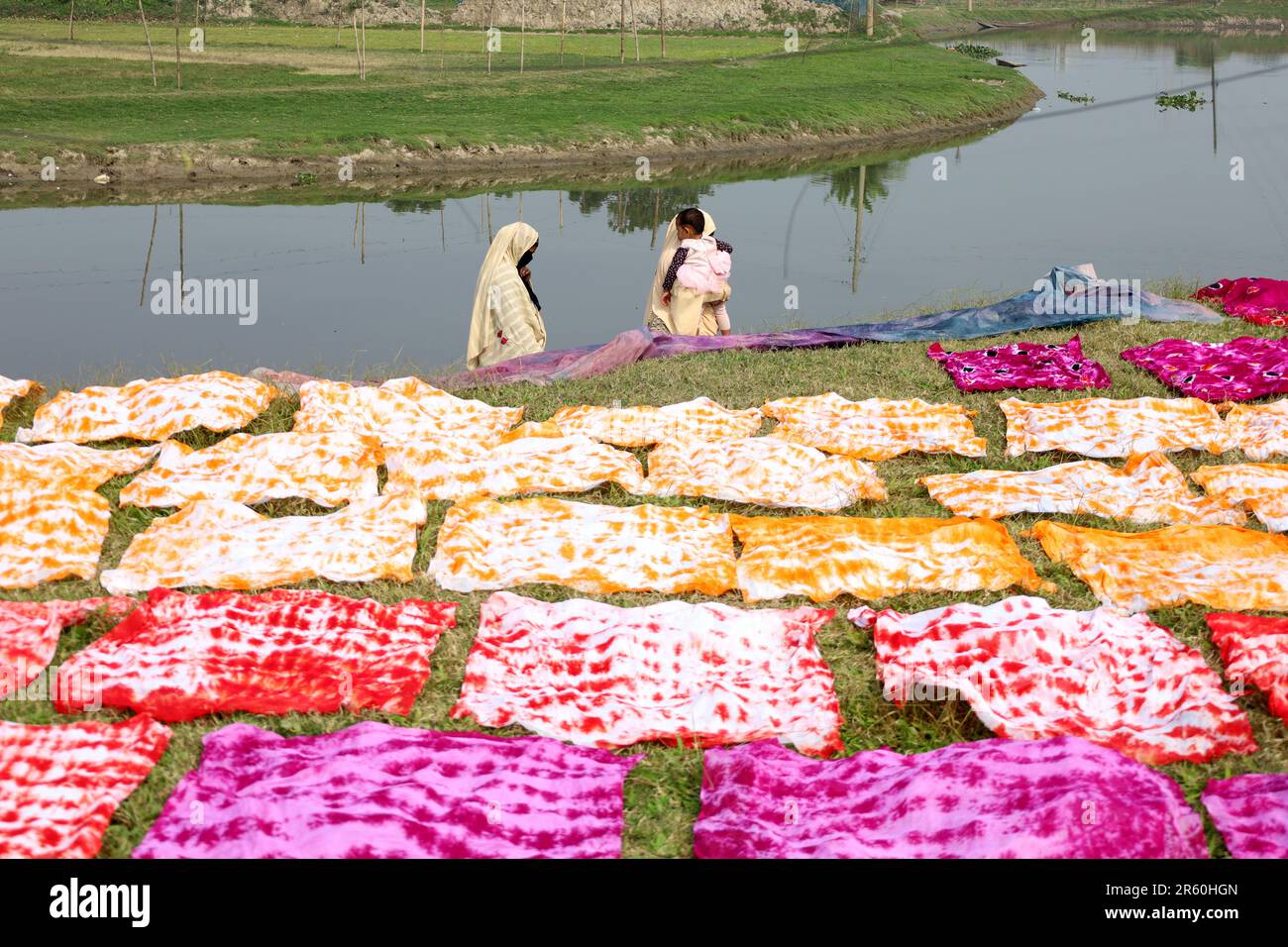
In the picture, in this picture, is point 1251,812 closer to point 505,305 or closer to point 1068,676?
point 1068,676

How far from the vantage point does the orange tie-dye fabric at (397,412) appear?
→ 672 centimetres

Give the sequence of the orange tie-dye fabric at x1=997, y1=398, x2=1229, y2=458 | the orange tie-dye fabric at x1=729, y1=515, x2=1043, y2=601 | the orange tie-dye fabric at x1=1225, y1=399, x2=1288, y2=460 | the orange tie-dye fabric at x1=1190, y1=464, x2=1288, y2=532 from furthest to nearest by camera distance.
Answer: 1. the orange tie-dye fabric at x1=997, y1=398, x2=1229, y2=458
2. the orange tie-dye fabric at x1=1225, y1=399, x2=1288, y2=460
3. the orange tie-dye fabric at x1=1190, y1=464, x2=1288, y2=532
4. the orange tie-dye fabric at x1=729, y1=515, x2=1043, y2=601

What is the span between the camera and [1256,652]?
409 centimetres

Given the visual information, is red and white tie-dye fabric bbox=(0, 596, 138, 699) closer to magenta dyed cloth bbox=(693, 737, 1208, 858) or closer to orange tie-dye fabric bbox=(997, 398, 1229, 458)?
magenta dyed cloth bbox=(693, 737, 1208, 858)

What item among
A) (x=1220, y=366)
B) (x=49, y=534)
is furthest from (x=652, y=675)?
(x=1220, y=366)

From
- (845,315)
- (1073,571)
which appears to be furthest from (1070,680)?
(845,315)

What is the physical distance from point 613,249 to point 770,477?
9.79m

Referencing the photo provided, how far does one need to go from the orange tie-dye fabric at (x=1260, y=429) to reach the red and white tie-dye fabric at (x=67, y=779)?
5.26 m

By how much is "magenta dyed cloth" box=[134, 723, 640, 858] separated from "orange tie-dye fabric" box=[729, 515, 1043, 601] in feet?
4.67

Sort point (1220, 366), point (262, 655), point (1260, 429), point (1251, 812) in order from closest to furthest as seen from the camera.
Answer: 1. point (1251, 812)
2. point (262, 655)
3. point (1260, 429)
4. point (1220, 366)

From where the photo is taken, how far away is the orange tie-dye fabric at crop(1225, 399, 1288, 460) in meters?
6.25

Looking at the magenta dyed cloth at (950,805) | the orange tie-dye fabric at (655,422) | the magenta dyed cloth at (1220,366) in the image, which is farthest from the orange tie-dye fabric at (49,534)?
the magenta dyed cloth at (1220,366)

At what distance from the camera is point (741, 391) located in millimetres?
7617

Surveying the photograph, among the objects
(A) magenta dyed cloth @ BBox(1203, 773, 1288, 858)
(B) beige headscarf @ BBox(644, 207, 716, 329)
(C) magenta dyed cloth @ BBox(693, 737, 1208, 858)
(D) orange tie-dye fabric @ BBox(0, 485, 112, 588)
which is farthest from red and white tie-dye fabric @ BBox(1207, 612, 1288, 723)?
(B) beige headscarf @ BBox(644, 207, 716, 329)
